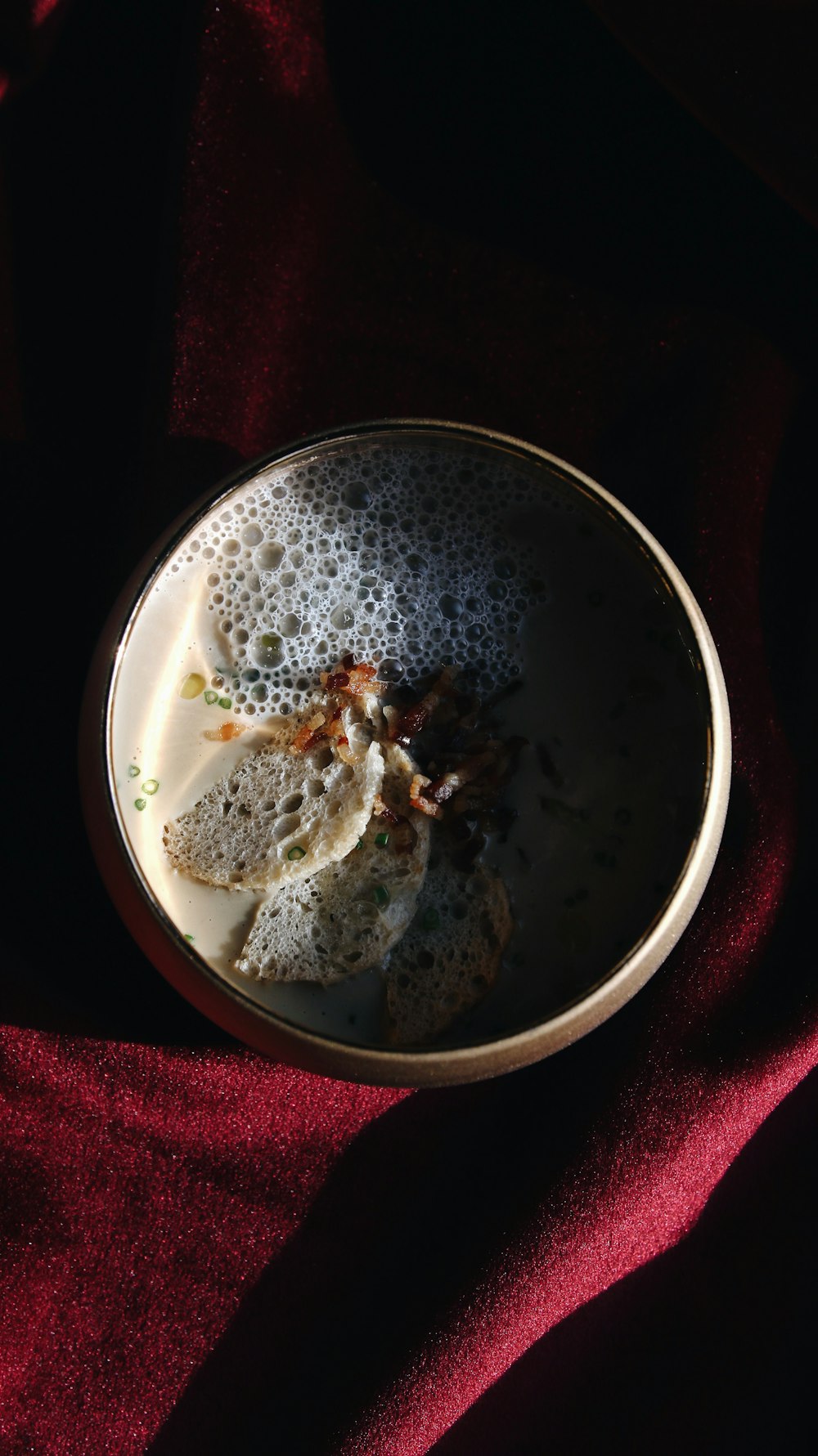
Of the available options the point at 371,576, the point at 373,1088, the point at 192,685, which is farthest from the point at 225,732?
the point at 373,1088

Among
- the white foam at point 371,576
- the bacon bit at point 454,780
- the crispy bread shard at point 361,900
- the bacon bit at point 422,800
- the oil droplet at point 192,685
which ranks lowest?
the crispy bread shard at point 361,900

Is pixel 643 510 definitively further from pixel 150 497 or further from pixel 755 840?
pixel 150 497

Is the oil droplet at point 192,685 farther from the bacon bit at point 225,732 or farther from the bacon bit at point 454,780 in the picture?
the bacon bit at point 454,780

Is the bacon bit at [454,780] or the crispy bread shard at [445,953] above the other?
the bacon bit at [454,780]

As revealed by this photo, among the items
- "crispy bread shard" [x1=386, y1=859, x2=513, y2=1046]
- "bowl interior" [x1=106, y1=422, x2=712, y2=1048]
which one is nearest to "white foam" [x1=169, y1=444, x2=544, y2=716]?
"bowl interior" [x1=106, y1=422, x2=712, y2=1048]

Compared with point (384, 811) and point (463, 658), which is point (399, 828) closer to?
point (384, 811)

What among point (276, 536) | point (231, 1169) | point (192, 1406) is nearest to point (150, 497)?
point (276, 536)

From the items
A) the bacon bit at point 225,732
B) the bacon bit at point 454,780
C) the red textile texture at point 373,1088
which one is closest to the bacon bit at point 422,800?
the bacon bit at point 454,780
